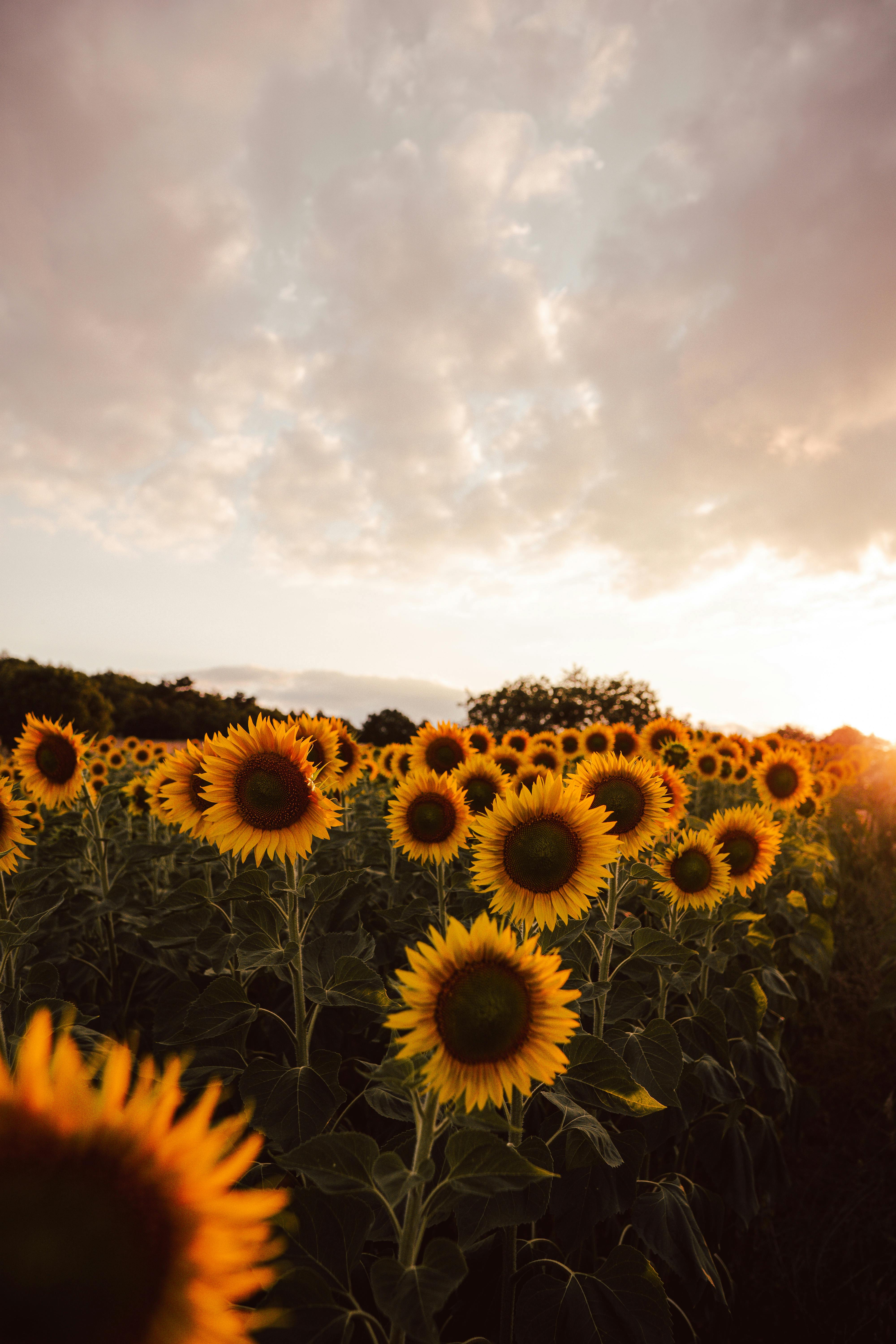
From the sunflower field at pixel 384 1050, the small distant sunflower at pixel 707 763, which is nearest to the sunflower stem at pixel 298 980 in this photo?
the sunflower field at pixel 384 1050

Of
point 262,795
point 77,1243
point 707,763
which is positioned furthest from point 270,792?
point 707,763

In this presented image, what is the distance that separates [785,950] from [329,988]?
246 inches

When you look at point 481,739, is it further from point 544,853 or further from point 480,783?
point 544,853

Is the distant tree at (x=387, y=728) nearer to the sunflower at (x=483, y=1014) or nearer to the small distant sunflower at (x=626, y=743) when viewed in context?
the small distant sunflower at (x=626, y=743)

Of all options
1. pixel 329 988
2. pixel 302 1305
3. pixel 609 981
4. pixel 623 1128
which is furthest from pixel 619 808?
pixel 302 1305

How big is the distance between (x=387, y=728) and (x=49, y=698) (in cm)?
1716

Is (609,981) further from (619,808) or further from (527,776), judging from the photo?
(527,776)

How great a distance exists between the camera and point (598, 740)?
30.2ft

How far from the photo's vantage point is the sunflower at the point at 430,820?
12.7 ft

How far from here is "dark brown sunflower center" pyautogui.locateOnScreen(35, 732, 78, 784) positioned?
4.60m

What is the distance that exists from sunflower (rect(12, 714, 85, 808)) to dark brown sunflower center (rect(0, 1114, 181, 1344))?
171 inches

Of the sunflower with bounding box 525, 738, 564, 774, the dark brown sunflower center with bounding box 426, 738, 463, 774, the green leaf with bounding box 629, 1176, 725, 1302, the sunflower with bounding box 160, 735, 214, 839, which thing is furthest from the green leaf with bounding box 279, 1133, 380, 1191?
the sunflower with bounding box 525, 738, 564, 774

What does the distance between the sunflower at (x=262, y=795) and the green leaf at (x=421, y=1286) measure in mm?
1603

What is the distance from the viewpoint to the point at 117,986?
4227 mm
